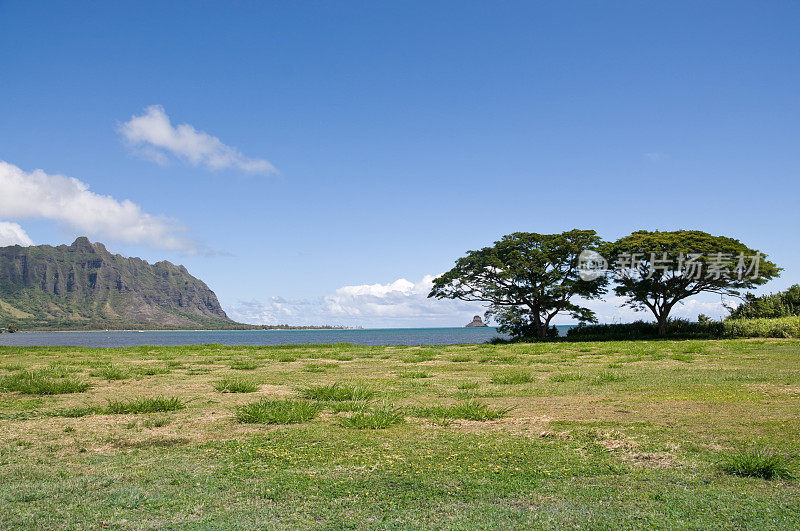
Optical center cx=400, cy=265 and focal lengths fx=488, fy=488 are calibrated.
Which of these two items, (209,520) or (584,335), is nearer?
(209,520)

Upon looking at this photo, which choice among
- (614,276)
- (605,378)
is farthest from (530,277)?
(605,378)

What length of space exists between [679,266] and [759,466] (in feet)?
118

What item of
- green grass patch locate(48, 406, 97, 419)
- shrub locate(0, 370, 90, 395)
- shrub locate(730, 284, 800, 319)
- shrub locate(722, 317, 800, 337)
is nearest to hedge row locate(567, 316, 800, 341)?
shrub locate(722, 317, 800, 337)

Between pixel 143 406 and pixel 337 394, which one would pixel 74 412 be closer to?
pixel 143 406

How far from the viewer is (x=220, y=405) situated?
9.26 metres

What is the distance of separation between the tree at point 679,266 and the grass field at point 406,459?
95.1ft

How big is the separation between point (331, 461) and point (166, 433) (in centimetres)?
295

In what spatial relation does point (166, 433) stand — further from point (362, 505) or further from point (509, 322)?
point (509, 322)

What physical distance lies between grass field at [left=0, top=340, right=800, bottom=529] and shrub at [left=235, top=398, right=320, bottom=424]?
0.11ft

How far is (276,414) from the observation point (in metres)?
7.70

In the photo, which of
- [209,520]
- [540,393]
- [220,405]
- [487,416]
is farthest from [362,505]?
[540,393]

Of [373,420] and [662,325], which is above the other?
[662,325]

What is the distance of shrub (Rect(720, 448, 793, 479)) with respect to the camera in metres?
4.79

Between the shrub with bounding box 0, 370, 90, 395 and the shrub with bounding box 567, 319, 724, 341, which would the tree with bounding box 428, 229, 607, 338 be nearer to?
the shrub with bounding box 567, 319, 724, 341
